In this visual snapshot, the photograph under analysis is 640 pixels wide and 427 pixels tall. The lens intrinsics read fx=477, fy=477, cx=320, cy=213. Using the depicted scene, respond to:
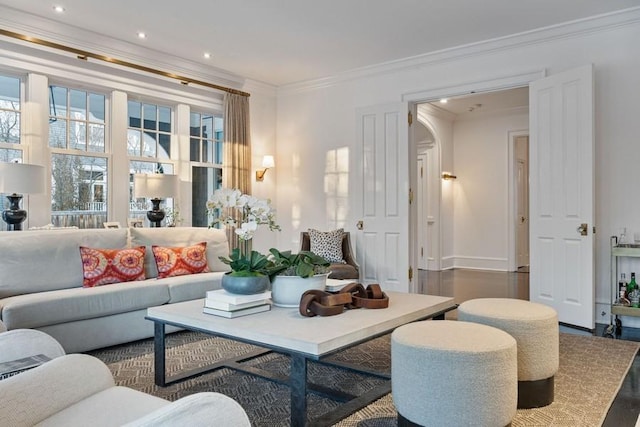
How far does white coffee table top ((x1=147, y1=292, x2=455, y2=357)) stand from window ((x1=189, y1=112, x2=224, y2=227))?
A: 3.24 meters

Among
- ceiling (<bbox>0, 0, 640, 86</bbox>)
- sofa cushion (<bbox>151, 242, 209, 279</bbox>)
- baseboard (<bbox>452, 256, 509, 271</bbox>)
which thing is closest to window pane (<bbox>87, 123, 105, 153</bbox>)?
ceiling (<bbox>0, 0, 640, 86</bbox>)

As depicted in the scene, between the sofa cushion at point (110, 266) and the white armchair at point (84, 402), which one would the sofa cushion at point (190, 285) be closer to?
the sofa cushion at point (110, 266)

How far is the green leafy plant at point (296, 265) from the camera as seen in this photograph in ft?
8.54

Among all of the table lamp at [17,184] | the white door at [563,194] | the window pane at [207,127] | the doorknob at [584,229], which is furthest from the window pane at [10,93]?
the doorknob at [584,229]

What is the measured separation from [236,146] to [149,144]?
42.8 inches

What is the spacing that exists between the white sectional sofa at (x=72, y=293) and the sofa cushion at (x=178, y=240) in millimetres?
110

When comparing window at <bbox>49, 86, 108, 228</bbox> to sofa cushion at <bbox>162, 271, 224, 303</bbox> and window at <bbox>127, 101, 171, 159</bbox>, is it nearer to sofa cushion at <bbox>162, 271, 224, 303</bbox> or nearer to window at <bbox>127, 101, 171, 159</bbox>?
window at <bbox>127, 101, 171, 159</bbox>

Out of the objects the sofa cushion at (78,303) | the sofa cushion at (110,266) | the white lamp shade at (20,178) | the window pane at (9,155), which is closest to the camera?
the sofa cushion at (78,303)

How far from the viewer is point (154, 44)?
5055mm

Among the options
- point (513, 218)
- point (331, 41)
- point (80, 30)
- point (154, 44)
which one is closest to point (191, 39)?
point (154, 44)

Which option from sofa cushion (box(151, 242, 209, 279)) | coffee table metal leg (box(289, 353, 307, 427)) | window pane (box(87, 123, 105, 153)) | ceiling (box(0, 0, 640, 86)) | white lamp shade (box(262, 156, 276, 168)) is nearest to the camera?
coffee table metal leg (box(289, 353, 307, 427))

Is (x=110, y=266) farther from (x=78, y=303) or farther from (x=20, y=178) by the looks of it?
(x=20, y=178)

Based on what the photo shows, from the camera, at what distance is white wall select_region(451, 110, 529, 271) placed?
8.15 meters

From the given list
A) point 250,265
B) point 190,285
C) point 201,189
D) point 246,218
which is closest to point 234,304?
point 250,265
